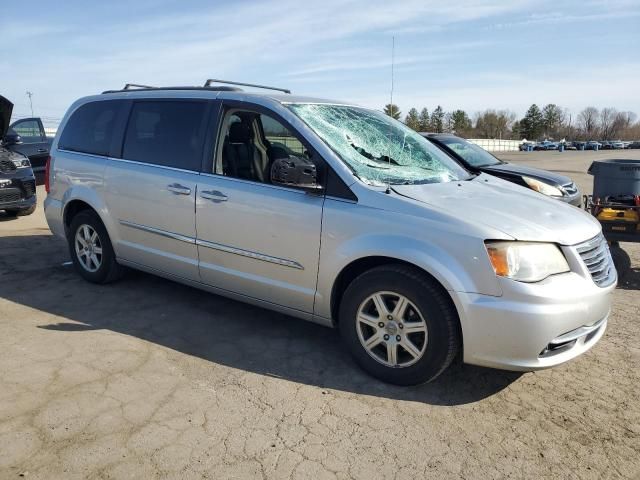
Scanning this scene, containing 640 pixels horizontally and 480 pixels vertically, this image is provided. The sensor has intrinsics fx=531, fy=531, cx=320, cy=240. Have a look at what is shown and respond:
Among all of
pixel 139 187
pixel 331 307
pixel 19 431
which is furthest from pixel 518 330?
pixel 139 187

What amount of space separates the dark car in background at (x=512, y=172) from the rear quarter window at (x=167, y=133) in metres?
4.00

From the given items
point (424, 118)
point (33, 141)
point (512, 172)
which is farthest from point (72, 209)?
point (424, 118)

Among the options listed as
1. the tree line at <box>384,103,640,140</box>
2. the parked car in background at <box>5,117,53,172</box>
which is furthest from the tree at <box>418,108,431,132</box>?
the parked car in background at <box>5,117,53,172</box>

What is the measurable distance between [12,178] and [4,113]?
1.01 metres

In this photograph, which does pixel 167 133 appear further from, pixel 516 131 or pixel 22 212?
pixel 516 131

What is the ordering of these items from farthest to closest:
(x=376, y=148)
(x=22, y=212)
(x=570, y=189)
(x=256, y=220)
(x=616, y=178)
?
(x=22, y=212) < (x=570, y=189) < (x=616, y=178) < (x=376, y=148) < (x=256, y=220)

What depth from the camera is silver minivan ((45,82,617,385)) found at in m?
3.04

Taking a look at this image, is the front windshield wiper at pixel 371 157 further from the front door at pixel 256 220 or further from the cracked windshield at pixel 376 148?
the front door at pixel 256 220

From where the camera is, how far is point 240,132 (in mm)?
4305

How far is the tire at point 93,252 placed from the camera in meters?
5.08

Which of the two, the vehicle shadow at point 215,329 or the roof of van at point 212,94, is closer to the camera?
the vehicle shadow at point 215,329

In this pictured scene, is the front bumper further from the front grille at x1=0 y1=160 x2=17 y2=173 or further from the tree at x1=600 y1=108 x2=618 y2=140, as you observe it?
the tree at x1=600 y1=108 x2=618 y2=140

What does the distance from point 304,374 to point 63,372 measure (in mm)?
1566

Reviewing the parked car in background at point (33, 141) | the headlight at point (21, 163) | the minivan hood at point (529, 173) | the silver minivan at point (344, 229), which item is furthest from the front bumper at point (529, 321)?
the parked car in background at point (33, 141)
